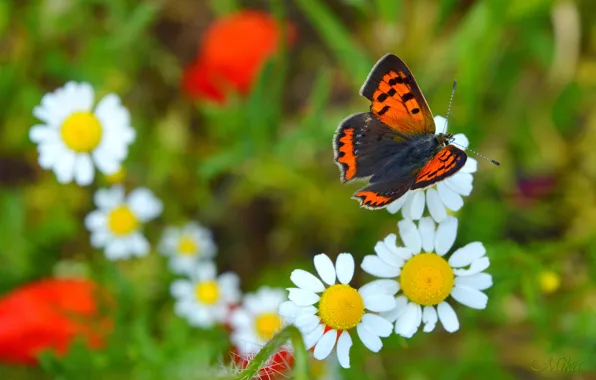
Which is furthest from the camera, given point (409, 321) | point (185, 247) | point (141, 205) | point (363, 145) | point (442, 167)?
point (185, 247)

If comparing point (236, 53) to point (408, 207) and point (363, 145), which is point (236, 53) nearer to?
point (363, 145)

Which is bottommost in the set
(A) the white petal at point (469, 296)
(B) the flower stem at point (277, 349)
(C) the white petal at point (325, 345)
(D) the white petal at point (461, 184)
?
(B) the flower stem at point (277, 349)

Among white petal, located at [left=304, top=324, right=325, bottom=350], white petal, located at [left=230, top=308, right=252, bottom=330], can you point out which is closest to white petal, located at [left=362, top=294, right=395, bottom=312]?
white petal, located at [left=304, top=324, right=325, bottom=350]

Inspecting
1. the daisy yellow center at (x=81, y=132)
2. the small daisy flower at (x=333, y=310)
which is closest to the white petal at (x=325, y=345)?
the small daisy flower at (x=333, y=310)

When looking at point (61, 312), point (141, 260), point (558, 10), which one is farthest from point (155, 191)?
point (558, 10)

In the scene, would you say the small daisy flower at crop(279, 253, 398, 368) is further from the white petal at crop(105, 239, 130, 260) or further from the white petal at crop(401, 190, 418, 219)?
the white petal at crop(105, 239, 130, 260)

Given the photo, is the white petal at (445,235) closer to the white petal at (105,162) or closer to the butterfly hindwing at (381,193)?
the butterfly hindwing at (381,193)

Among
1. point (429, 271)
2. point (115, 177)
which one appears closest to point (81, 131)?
point (115, 177)
